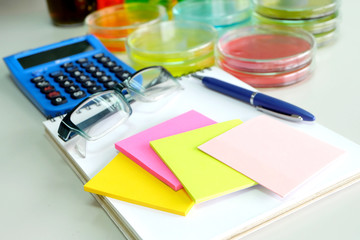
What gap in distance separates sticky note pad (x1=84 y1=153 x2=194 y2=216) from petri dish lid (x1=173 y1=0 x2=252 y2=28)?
399 mm

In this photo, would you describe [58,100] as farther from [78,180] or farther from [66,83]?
[78,180]

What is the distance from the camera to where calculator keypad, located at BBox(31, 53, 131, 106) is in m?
0.69

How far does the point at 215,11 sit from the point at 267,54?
204mm

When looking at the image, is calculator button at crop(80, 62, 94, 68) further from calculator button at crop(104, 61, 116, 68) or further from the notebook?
the notebook

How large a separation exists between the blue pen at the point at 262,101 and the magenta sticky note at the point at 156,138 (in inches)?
2.6

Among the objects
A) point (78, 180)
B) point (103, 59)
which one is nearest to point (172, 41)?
point (103, 59)

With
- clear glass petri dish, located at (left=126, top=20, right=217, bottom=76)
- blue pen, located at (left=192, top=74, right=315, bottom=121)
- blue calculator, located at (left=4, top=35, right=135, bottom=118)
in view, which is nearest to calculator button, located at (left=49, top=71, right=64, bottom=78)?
blue calculator, located at (left=4, top=35, right=135, bottom=118)

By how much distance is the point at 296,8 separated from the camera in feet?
2.59

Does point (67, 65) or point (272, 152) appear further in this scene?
point (67, 65)

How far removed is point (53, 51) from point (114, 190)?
1.28ft

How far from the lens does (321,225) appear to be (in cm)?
45

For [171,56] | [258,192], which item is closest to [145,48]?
[171,56]

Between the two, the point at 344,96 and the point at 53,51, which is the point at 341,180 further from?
the point at 53,51

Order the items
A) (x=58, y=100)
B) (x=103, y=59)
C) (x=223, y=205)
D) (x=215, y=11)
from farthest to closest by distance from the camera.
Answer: (x=215, y=11), (x=103, y=59), (x=58, y=100), (x=223, y=205)
